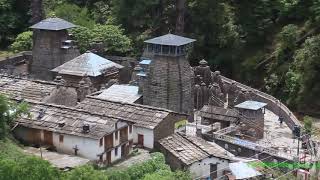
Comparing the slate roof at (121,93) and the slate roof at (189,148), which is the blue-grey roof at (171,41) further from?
the slate roof at (189,148)

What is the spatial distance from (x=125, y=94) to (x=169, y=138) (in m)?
8.48

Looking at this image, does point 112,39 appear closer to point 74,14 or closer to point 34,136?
point 74,14

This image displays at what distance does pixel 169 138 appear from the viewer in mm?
40062

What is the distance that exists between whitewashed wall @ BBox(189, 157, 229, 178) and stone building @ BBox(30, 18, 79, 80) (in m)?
19.7

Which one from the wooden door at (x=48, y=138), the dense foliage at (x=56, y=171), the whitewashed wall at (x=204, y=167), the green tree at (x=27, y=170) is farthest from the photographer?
the whitewashed wall at (x=204, y=167)

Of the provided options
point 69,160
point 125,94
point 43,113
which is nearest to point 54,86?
point 125,94

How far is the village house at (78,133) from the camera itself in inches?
1451

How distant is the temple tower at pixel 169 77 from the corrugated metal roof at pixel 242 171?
355 inches

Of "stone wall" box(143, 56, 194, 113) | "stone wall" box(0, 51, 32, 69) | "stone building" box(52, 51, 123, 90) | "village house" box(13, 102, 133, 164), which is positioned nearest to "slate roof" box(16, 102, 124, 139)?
"village house" box(13, 102, 133, 164)

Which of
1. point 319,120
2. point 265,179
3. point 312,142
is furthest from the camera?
point 319,120

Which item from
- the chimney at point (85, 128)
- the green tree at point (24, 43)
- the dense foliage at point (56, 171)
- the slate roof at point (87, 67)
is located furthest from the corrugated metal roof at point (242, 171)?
the green tree at point (24, 43)

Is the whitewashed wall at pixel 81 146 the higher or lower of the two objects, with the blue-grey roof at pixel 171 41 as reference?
lower

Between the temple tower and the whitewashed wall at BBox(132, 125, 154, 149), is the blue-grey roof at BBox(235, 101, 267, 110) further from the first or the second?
the whitewashed wall at BBox(132, 125, 154, 149)

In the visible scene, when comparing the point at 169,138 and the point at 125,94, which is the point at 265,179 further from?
the point at 125,94
